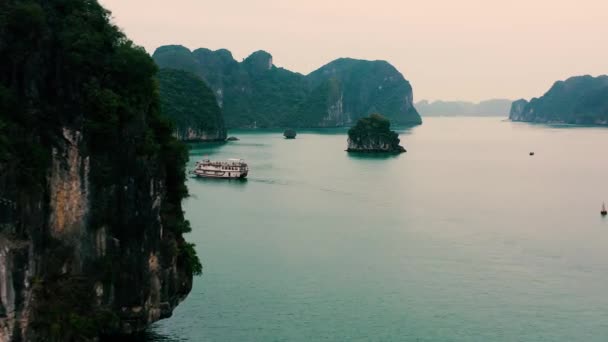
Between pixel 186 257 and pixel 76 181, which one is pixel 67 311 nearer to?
pixel 76 181

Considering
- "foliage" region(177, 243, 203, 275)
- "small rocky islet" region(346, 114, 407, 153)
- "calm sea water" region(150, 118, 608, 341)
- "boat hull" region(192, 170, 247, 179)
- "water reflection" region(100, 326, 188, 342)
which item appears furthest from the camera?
"small rocky islet" region(346, 114, 407, 153)

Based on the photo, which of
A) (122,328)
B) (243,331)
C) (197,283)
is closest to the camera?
(122,328)

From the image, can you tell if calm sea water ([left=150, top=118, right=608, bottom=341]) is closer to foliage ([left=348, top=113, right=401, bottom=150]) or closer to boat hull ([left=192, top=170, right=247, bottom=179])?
boat hull ([left=192, top=170, right=247, bottom=179])

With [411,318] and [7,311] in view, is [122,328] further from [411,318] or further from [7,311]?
[411,318]

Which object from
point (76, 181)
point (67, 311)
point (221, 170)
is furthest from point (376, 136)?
point (67, 311)

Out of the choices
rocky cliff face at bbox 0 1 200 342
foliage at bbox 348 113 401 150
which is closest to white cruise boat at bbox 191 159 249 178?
foliage at bbox 348 113 401 150

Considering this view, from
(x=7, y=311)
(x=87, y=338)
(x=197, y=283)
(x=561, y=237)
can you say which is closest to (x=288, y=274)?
(x=197, y=283)
